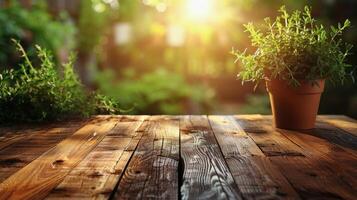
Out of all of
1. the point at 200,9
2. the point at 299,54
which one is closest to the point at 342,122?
the point at 299,54

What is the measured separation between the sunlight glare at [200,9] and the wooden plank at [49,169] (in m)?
7.86

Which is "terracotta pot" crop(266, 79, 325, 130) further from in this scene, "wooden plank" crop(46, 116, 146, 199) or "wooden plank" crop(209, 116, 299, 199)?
"wooden plank" crop(46, 116, 146, 199)

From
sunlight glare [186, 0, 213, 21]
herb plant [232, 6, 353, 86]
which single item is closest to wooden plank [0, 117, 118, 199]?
herb plant [232, 6, 353, 86]

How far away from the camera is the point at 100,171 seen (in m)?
0.92

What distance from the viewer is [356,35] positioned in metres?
6.55

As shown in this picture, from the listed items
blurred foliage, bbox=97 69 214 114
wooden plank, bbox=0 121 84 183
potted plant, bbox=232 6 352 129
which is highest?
potted plant, bbox=232 6 352 129

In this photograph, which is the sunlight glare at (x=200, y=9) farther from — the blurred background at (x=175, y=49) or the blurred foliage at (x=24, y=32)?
the blurred foliage at (x=24, y=32)

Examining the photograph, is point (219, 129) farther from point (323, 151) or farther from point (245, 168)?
point (245, 168)

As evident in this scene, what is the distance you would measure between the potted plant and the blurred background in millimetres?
4242

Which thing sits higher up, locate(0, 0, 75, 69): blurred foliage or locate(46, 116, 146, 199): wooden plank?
locate(0, 0, 75, 69): blurred foliage

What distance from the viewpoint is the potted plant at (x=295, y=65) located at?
57.1 inches

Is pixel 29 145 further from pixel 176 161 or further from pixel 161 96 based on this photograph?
pixel 161 96

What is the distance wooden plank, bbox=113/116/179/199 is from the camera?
78 centimetres

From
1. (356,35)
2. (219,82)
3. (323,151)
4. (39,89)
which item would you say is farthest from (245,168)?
(219,82)
